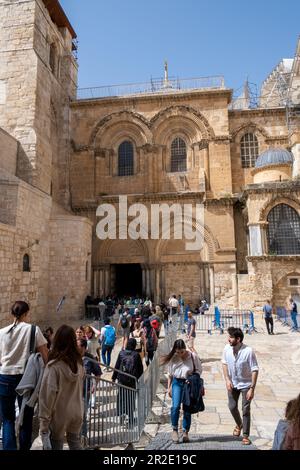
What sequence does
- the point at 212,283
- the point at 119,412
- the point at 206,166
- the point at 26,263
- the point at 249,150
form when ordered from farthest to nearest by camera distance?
the point at 249,150
the point at 206,166
the point at 212,283
the point at 26,263
the point at 119,412

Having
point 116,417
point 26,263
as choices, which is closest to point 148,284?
point 26,263

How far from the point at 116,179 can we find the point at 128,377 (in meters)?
17.3

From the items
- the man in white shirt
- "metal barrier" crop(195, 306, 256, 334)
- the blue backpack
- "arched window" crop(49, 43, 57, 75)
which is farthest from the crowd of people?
"arched window" crop(49, 43, 57, 75)

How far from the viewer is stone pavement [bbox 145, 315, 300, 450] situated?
14.5 feet

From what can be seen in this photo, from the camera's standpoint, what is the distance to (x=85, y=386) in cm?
402

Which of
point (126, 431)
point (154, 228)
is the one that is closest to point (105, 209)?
point (154, 228)

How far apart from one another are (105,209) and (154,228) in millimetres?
3445

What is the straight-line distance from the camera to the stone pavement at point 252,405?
443 centimetres

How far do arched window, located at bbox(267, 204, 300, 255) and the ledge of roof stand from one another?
19.2 metres

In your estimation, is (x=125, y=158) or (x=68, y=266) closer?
(x=68, y=266)

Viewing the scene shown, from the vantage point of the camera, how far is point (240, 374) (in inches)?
170

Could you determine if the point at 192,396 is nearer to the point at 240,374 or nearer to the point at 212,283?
the point at 240,374

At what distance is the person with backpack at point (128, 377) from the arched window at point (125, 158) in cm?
1719

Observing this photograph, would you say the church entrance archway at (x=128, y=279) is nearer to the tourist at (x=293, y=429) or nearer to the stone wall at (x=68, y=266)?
the stone wall at (x=68, y=266)
